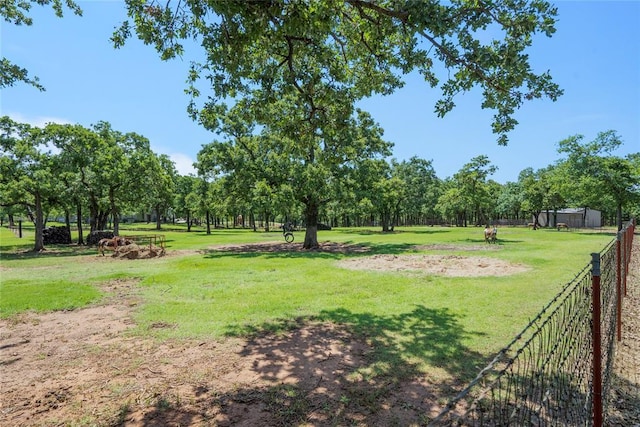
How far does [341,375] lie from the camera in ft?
17.4

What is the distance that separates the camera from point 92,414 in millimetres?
4254

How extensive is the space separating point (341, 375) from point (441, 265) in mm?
11418

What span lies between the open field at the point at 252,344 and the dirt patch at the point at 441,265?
651 millimetres

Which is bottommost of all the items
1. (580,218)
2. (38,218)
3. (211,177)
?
(580,218)

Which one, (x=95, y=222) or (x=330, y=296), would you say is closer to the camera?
(x=330, y=296)

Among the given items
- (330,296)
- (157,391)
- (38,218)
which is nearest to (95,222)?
(38,218)

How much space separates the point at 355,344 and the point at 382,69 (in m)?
7.11

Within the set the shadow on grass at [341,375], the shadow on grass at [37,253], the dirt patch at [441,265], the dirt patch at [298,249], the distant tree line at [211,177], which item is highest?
the distant tree line at [211,177]

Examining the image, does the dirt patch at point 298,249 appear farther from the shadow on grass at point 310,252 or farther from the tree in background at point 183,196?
the tree in background at point 183,196

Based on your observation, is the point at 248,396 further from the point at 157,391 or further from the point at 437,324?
the point at 437,324

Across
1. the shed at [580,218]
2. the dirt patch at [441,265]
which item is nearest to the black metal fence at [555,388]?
the dirt patch at [441,265]

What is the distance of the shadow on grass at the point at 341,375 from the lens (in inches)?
167

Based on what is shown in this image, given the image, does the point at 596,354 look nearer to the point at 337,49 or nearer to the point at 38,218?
the point at 337,49

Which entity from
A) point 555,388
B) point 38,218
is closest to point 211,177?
point 38,218
